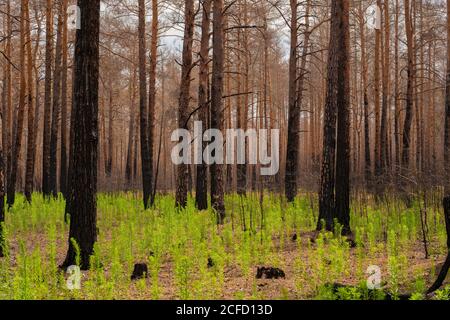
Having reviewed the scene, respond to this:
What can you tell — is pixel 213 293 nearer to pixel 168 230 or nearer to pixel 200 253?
pixel 200 253

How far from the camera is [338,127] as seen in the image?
29.2 ft

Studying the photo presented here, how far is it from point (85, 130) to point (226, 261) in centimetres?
289

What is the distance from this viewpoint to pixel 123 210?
12.2 m

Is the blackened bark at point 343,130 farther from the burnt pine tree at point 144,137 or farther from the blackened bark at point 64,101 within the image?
Result: the blackened bark at point 64,101

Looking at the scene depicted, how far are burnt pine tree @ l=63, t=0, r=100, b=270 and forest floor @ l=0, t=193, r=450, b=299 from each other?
0.42m

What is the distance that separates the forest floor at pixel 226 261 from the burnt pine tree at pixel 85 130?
16.4 inches

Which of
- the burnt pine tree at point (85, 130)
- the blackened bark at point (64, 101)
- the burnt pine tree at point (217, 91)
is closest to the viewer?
the burnt pine tree at point (85, 130)

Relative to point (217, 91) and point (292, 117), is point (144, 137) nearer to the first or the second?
point (217, 91)

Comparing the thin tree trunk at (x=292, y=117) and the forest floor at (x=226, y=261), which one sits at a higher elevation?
the thin tree trunk at (x=292, y=117)

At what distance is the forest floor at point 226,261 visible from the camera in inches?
202

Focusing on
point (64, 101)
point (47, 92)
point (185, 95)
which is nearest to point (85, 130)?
point (185, 95)

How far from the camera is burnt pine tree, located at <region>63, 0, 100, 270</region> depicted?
6.48 metres

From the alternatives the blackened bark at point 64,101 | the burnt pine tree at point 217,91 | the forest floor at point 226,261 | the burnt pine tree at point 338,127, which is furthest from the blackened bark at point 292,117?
the blackened bark at point 64,101
